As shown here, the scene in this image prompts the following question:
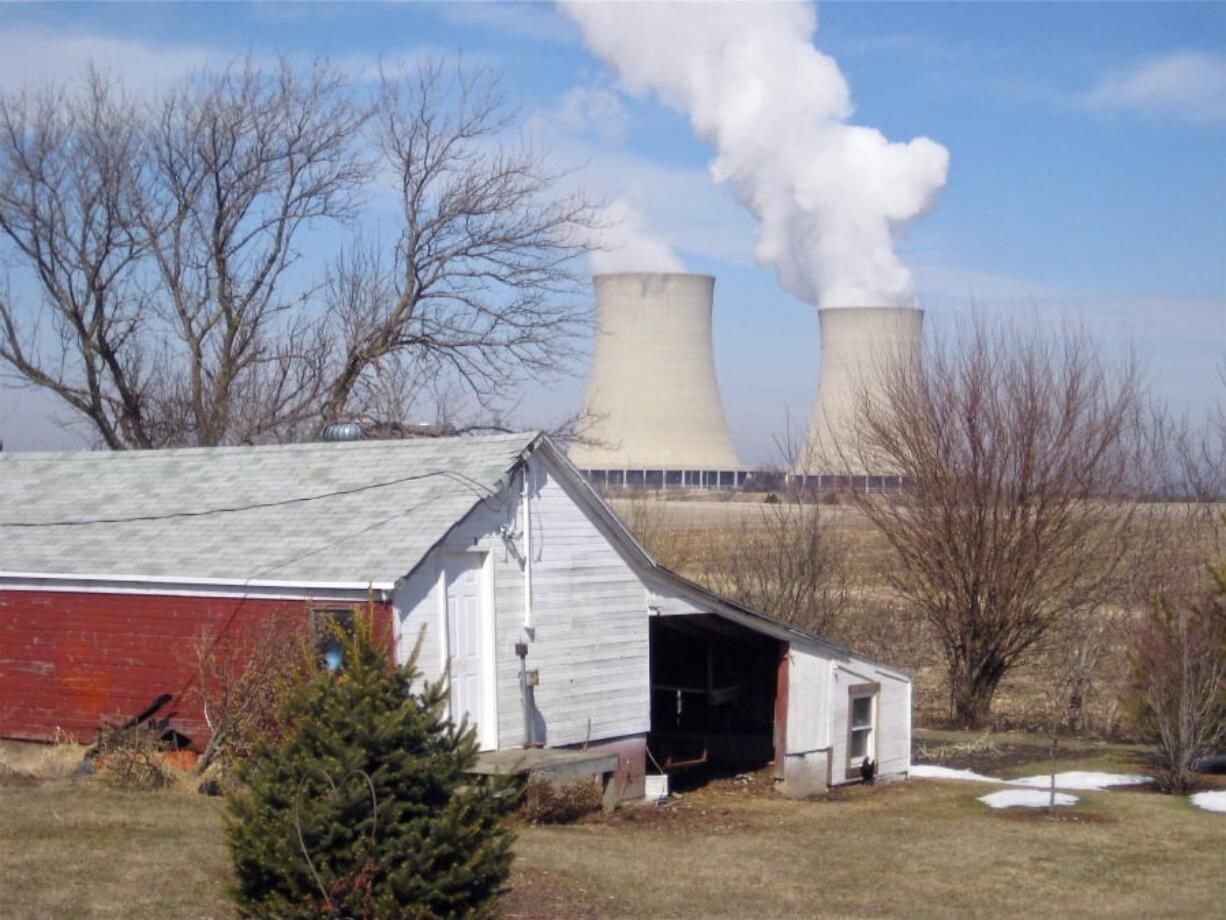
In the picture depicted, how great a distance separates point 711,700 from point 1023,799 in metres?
4.25

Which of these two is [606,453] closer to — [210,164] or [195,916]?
[210,164]

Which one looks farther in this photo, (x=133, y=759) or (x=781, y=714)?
(x=781, y=714)

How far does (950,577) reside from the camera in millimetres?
25531

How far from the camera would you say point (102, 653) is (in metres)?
15.1

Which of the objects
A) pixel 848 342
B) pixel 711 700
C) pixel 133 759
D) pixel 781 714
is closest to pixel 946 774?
pixel 781 714

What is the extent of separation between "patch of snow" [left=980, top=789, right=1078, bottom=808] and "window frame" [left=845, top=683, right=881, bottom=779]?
6.57ft

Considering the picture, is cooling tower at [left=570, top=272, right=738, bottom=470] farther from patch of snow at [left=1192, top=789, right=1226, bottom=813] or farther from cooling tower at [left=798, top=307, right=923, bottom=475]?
patch of snow at [left=1192, top=789, right=1226, bottom=813]

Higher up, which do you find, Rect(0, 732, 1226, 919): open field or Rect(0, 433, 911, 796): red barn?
Rect(0, 433, 911, 796): red barn

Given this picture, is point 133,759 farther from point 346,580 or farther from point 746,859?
point 746,859

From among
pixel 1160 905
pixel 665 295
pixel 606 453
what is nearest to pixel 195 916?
pixel 1160 905

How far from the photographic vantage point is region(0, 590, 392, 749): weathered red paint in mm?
14406

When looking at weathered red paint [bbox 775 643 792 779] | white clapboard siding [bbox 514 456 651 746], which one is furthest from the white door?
Answer: weathered red paint [bbox 775 643 792 779]

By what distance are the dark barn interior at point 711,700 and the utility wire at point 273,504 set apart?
547 centimetres

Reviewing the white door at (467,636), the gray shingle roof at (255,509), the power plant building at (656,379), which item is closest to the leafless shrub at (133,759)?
the gray shingle roof at (255,509)
